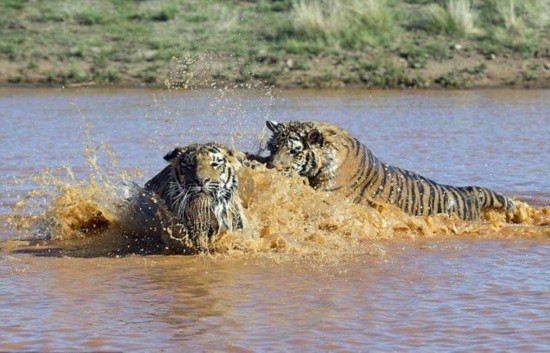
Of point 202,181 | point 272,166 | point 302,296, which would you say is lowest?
point 302,296

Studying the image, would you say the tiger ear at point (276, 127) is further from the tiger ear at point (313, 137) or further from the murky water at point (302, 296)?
the murky water at point (302, 296)

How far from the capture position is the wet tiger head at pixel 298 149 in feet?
33.1

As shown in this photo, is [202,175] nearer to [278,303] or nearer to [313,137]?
[278,303]

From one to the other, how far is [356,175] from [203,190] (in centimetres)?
261

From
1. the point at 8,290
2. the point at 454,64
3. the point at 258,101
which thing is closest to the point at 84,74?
the point at 258,101

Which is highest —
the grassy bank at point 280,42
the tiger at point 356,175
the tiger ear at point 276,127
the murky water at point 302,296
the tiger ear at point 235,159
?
the grassy bank at point 280,42

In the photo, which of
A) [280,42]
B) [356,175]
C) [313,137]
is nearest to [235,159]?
[313,137]

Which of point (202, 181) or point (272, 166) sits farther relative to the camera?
point (272, 166)

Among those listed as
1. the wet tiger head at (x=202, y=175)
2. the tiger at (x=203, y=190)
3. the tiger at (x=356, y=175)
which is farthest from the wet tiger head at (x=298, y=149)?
the wet tiger head at (x=202, y=175)

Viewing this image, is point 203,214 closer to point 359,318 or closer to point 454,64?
point 359,318

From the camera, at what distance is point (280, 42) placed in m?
27.7

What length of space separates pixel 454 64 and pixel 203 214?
1878 cm

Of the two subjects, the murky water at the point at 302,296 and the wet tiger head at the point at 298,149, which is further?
the wet tiger head at the point at 298,149

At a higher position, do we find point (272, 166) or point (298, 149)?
point (298, 149)
